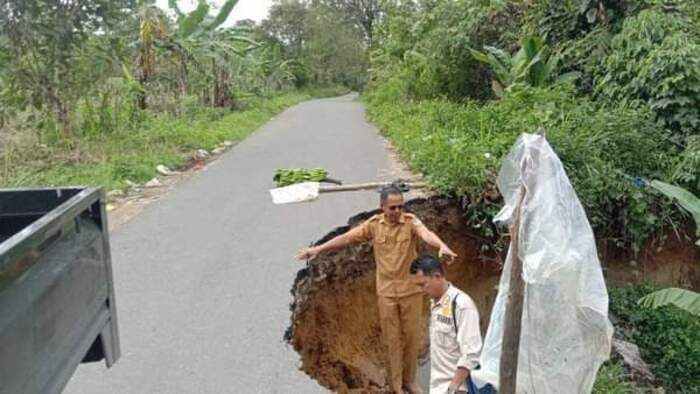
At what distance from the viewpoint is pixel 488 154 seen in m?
8.96

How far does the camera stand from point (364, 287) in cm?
763

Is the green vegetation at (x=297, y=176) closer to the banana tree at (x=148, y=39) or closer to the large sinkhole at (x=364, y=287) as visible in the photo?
the large sinkhole at (x=364, y=287)

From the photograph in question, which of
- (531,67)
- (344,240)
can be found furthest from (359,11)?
(344,240)

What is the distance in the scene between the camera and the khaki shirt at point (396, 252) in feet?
18.3

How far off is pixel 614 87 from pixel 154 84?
12385mm

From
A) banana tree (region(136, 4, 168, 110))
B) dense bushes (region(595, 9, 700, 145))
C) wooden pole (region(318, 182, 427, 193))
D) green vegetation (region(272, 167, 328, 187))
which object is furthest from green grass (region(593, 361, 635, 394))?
banana tree (region(136, 4, 168, 110))

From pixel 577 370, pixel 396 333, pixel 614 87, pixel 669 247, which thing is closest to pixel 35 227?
pixel 577 370

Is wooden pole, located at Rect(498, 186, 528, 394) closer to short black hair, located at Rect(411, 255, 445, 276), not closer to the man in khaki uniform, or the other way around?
short black hair, located at Rect(411, 255, 445, 276)

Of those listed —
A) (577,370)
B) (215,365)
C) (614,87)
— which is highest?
(614,87)

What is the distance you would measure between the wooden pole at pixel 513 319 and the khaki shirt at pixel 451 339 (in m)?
0.35

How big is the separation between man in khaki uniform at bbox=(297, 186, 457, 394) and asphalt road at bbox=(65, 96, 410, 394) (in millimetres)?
890

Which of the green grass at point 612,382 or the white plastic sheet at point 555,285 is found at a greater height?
the white plastic sheet at point 555,285

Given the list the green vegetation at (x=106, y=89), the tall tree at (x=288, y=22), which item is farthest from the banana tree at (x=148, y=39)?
the tall tree at (x=288, y=22)

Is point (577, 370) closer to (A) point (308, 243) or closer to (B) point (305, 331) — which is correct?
(B) point (305, 331)
